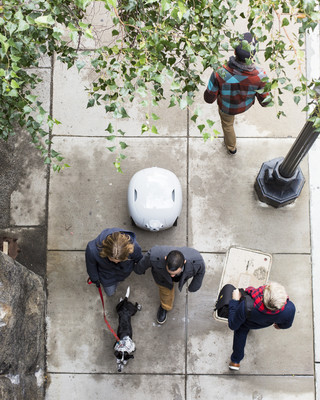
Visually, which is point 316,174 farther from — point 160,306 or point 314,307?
point 160,306

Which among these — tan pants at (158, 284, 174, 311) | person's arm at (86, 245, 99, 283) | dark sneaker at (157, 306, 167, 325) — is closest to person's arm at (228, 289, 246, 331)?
tan pants at (158, 284, 174, 311)

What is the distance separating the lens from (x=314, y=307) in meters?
5.82

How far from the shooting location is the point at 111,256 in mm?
4516

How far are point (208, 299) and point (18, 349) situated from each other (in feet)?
7.91

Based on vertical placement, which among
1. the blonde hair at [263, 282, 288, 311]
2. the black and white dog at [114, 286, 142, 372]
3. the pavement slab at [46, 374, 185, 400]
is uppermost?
the blonde hair at [263, 282, 288, 311]

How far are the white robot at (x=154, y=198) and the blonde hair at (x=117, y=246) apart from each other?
0.87 meters

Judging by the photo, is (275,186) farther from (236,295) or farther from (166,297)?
(166,297)

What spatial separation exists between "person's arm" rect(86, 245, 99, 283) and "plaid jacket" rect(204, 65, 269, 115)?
2177mm

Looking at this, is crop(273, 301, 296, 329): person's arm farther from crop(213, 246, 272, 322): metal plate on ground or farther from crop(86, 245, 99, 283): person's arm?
crop(86, 245, 99, 283): person's arm

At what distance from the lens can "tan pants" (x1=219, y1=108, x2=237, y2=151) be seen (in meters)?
5.48

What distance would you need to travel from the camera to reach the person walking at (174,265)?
4.40 meters

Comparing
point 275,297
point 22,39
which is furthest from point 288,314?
point 22,39

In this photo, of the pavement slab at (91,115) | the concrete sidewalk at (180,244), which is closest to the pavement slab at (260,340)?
the concrete sidewalk at (180,244)

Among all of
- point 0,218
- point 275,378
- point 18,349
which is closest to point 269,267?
point 275,378
